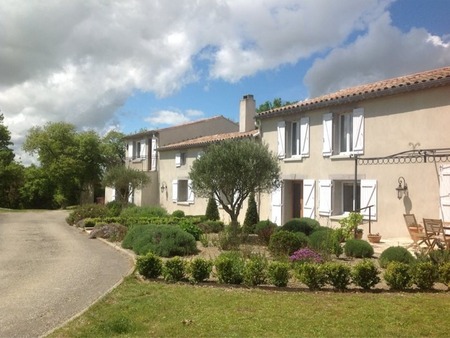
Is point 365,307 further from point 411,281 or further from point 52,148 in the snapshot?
point 52,148

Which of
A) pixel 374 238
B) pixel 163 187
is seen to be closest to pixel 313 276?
pixel 374 238

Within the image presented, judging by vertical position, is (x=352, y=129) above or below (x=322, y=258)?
above

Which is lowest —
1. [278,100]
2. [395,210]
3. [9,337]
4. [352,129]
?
[9,337]

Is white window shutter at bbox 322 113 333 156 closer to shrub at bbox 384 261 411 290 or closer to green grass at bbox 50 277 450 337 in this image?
shrub at bbox 384 261 411 290

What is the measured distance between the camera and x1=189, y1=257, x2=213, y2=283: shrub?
861 centimetres

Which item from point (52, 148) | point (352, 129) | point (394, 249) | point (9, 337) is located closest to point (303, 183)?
point (352, 129)

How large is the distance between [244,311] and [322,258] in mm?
3972

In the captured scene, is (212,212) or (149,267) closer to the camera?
(149,267)

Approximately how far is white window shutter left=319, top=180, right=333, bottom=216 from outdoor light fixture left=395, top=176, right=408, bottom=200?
2878mm

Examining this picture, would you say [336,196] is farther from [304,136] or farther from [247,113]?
[247,113]

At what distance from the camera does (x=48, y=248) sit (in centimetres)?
1416

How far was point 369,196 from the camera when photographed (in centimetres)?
1536

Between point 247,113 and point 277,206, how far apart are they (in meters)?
7.37

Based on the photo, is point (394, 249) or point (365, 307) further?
point (394, 249)
